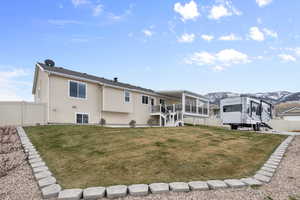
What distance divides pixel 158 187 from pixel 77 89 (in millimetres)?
12647

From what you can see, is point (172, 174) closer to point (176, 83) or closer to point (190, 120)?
point (190, 120)

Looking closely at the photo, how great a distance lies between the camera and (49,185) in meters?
3.74

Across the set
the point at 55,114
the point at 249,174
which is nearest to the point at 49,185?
the point at 249,174

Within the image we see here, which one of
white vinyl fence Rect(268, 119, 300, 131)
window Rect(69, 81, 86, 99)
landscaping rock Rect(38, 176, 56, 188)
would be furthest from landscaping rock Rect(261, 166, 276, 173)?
white vinyl fence Rect(268, 119, 300, 131)

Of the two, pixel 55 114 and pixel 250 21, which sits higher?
pixel 250 21

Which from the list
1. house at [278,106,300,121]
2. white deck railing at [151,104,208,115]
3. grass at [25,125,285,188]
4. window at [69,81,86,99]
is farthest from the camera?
house at [278,106,300,121]

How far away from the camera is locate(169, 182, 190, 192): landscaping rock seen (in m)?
3.59

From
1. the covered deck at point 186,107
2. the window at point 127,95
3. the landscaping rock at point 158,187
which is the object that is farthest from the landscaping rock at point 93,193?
the covered deck at point 186,107

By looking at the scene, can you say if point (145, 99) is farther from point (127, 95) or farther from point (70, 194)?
point (70, 194)

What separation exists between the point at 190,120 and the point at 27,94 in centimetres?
2041

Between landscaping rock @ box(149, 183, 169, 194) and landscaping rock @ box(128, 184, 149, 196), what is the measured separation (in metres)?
0.11

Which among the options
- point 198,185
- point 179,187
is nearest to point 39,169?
point 179,187

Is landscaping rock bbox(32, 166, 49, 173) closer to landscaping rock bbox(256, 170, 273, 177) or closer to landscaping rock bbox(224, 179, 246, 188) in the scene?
landscaping rock bbox(224, 179, 246, 188)

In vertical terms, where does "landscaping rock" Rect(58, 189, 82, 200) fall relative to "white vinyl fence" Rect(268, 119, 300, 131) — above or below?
above
